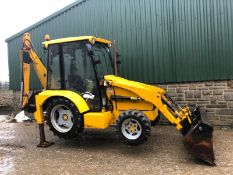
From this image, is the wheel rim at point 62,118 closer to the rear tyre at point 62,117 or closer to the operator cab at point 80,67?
the rear tyre at point 62,117

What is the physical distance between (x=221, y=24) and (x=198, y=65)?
144 cm

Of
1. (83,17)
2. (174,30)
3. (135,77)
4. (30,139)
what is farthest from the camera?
(83,17)

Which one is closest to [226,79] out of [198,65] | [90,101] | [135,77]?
[198,65]

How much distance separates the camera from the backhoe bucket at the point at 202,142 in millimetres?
6043

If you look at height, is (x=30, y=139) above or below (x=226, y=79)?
below

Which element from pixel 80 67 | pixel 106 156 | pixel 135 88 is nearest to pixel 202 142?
pixel 135 88

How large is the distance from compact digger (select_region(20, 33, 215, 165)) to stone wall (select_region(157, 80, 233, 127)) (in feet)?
6.72

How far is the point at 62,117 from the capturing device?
7723 mm

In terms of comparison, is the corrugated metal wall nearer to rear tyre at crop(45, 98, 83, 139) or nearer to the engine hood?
the engine hood

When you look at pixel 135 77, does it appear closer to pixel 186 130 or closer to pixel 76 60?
pixel 76 60

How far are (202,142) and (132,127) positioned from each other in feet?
5.11

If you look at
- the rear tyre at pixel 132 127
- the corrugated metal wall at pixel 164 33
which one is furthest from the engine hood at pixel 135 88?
the corrugated metal wall at pixel 164 33

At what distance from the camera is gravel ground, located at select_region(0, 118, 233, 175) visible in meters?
6.00

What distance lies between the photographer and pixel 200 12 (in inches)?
374
